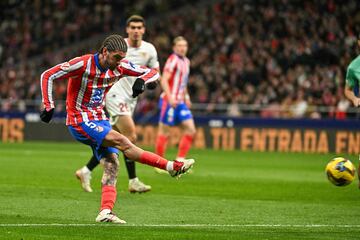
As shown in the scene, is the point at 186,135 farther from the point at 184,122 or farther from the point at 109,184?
the point at 109,184

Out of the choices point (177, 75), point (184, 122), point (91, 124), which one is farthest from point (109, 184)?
point (177, 75)

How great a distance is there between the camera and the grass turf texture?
9.18 m

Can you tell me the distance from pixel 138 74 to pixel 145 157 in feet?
4.16

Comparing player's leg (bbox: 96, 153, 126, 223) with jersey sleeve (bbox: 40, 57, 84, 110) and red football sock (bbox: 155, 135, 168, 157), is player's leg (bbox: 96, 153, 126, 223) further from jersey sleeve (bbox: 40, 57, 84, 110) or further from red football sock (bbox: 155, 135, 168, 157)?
red football sock (bbox: 155, 135, 168, 157)

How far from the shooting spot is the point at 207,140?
29969 millimetres

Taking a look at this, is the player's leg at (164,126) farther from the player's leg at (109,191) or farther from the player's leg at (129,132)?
the player's leg at (109,191)

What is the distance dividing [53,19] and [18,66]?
3.87m

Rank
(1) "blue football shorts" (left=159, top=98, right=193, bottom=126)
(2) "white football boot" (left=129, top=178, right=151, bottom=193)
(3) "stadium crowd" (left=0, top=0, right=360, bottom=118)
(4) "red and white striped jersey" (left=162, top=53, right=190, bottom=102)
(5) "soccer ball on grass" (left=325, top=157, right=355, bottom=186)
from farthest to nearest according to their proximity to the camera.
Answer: (3) "stadium crowd" (left=0, top=0, right=360, bottom=118) → (4) "red and white striped jersey" (left=162, top=53, right=190, bottom=102) → (1) "blue football shorts" (left=159, top=98, right=193, bottom=126) → (2) "white football boot" (left=129, top=178, right=151, bottom=193) → (5) "soccer ball on grass" (left=325, top=157, right=355, bottom=186)

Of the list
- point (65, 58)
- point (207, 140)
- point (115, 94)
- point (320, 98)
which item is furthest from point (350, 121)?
point (65, 58)

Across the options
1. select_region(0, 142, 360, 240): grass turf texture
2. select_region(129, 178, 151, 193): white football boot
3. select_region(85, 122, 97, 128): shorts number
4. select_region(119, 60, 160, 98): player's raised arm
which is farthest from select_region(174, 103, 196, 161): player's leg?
select_region(85, 122, 97, 128): shorts number

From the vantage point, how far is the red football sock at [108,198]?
9930 mm

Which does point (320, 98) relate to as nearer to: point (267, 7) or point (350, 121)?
point (350, 121)

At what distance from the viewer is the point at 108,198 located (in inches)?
394

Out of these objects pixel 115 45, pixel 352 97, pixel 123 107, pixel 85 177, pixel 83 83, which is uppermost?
pixel 115 45
